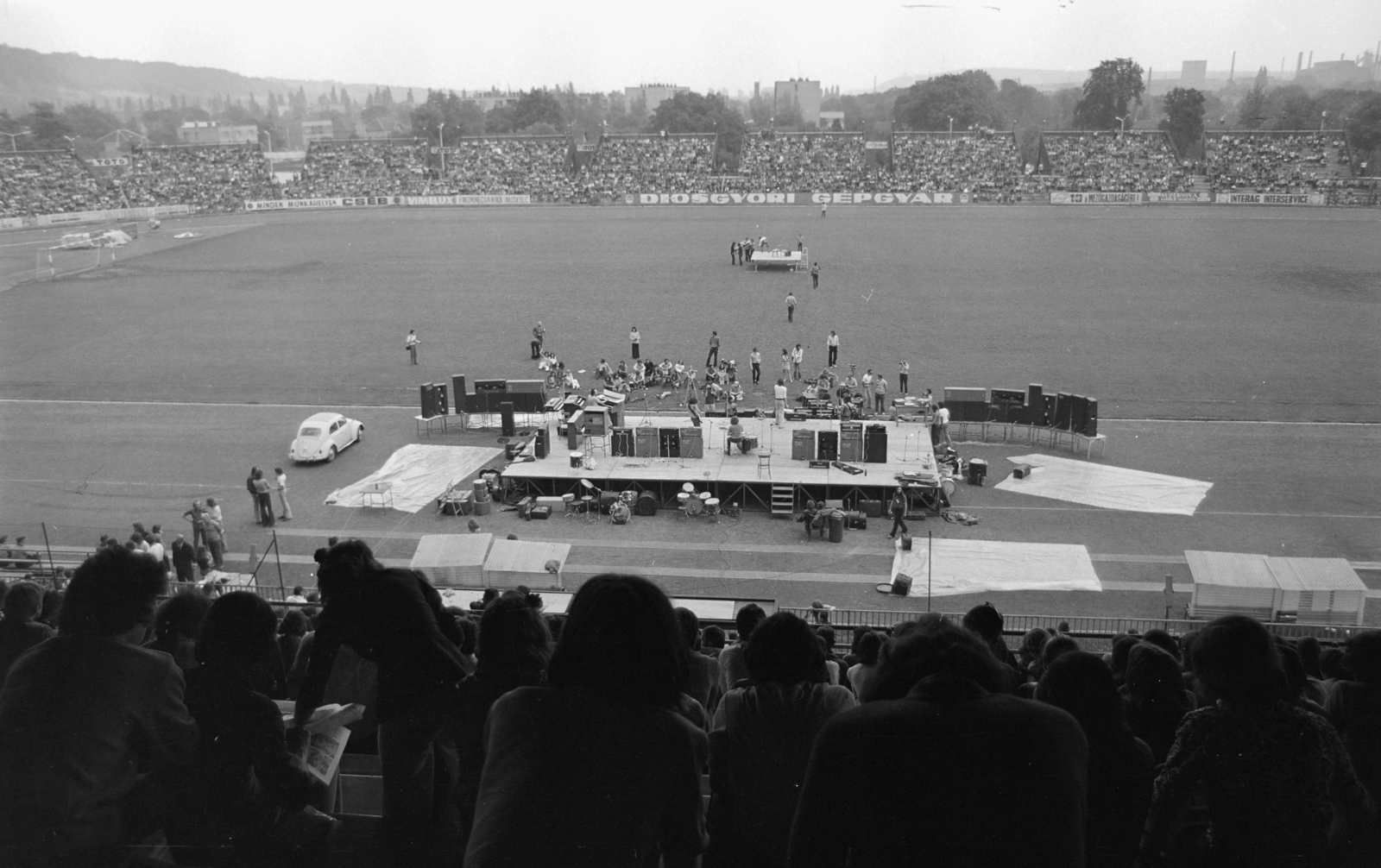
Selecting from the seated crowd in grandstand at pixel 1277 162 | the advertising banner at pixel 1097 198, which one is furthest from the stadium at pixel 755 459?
the seated crowd in grandstand at pixel 1277 162

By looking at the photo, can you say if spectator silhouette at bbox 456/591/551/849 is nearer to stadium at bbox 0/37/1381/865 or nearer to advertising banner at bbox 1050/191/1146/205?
stadium at bbox 0/37/1381/865

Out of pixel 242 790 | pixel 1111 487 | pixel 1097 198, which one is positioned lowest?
pixel 1111 487

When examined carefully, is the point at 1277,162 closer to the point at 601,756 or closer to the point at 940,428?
the point at 940,428

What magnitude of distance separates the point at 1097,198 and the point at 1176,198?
6.33 meters

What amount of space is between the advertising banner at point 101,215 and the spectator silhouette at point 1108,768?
93.7 m

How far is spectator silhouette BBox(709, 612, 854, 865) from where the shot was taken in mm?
3432

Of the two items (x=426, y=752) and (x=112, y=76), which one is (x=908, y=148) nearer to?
(x=112, y=76)

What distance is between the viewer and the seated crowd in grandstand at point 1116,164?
87562mm

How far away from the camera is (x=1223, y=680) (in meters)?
3.44

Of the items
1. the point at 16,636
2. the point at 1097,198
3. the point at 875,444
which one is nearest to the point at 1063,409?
the point at 875,444

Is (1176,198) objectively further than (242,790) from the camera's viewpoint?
Yes

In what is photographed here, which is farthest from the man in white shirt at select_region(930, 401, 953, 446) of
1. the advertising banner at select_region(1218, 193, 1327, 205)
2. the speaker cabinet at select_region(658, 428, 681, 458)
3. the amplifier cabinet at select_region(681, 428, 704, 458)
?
the advertising banner at select_region(1218, 193, 1327, 205)

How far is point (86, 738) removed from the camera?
3092 mm

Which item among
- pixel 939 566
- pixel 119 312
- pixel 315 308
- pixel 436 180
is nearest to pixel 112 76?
pixel 939 566
